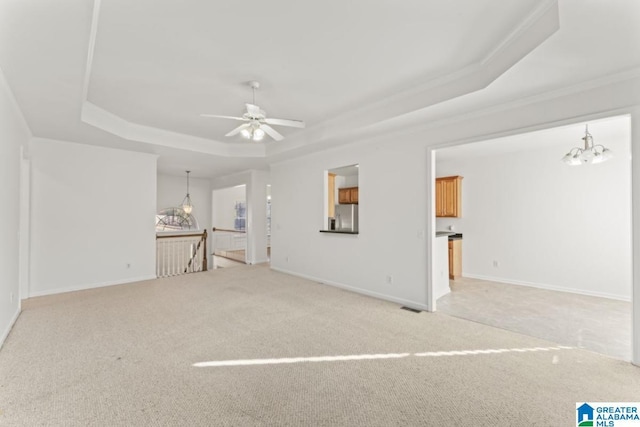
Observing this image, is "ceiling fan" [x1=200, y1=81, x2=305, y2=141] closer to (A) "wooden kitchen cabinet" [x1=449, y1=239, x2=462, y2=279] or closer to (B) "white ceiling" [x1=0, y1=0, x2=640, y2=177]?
(B) "white ceiling" [x1=0, y1=0, x2=640, y2=177]

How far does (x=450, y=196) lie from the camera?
6.22m

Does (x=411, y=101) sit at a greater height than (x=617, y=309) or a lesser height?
greater

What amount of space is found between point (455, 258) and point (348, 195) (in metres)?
3.39

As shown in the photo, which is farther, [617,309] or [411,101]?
[617,309]

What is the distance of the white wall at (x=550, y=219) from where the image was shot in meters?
4.53

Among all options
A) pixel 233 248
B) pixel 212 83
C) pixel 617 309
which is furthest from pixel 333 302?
pixel 233 248

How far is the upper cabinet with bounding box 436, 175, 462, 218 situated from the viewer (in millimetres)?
6160

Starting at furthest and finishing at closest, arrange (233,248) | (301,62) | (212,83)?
(233,248), (212,83), (301,62)

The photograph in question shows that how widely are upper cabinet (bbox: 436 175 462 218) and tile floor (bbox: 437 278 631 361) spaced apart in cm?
168

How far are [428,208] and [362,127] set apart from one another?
1480 millimetres

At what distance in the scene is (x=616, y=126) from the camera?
4094mm

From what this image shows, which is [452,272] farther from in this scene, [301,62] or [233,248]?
[233,248]

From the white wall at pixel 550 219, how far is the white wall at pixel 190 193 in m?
7.39

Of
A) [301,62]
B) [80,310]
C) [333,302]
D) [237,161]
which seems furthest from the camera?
[237,161]
